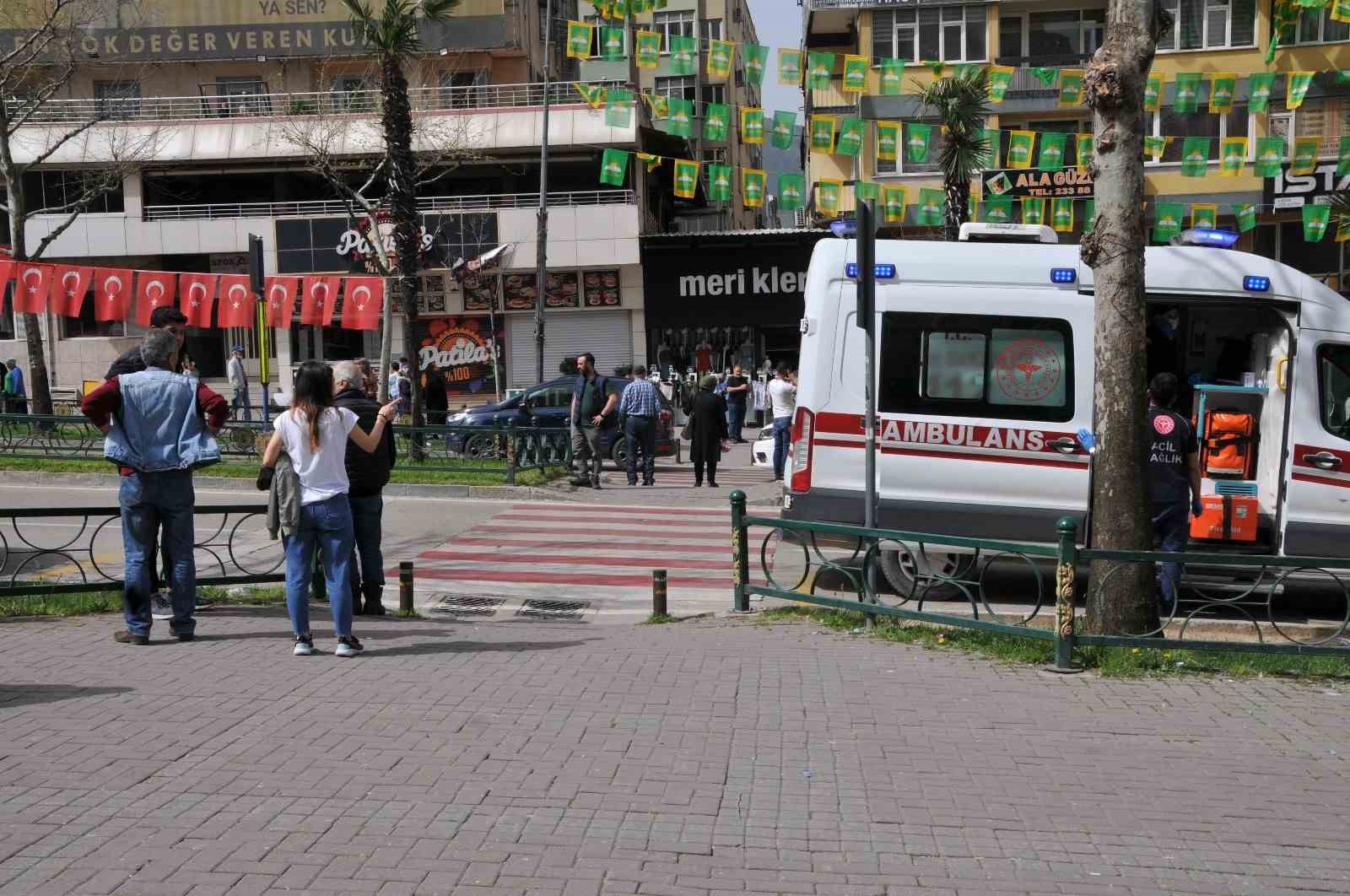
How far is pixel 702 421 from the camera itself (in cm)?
1828

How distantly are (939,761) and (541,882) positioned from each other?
2.17 m

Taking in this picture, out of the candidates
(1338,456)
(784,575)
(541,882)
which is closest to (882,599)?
(784,575)

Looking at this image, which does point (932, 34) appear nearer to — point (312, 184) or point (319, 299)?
point (312, 184)

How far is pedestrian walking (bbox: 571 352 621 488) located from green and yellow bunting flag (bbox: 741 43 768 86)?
9.79 m

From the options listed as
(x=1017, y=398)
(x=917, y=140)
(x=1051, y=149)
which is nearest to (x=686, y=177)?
(x=917, y=140)

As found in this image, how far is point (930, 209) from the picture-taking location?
108ft

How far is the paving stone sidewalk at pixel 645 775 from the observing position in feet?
14.2

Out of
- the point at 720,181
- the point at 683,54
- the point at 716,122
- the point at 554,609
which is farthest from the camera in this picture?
the point at 720,181

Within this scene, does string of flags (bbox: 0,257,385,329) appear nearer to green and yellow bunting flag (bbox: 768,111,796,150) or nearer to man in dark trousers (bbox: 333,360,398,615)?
green and yellow bunting flag (bbox: 768,111,796,150)

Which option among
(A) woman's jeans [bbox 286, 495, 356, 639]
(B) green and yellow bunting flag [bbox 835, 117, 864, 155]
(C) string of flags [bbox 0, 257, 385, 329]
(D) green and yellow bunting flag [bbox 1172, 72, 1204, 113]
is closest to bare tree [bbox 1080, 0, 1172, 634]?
(A) woman's jeans [bbox 286, 495, 356, 639]

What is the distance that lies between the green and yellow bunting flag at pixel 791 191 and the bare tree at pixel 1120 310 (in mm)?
20755

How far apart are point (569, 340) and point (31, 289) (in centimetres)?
1612

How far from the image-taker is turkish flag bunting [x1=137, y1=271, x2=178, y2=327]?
83.5 ft

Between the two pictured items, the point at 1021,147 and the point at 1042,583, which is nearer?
the point at 1042,583
